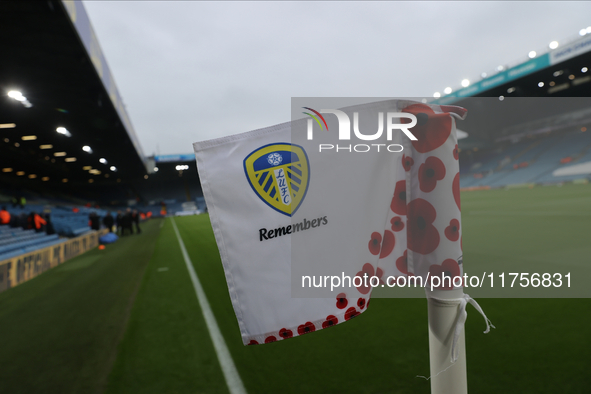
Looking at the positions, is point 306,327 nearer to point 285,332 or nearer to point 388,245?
point 285,332

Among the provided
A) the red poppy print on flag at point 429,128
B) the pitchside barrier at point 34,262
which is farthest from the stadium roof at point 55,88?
the red poppy print on flag at point 429,128

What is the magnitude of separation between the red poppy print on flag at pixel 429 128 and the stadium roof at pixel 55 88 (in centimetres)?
636

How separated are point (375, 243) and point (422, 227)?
196 millimetres

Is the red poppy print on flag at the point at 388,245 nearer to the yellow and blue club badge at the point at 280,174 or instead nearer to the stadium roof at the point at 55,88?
the yellow and blue club badge at the point at 280,174

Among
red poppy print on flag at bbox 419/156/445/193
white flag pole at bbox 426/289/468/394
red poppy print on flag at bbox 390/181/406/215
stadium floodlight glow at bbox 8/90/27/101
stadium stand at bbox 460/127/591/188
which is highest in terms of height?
stadium stand at bbox 460/127/591/188

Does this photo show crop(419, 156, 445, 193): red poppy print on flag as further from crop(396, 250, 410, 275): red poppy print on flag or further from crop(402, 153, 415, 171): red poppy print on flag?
crop(396, 250, 410, 275): red poppy print on flag

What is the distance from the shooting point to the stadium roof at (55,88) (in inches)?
213

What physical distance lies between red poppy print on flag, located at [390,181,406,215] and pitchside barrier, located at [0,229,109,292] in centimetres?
847

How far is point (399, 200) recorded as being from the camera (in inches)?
49.0

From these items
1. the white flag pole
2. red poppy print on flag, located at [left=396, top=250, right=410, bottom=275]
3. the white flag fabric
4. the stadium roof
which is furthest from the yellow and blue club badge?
the stadium roof

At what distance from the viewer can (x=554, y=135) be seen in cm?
4006

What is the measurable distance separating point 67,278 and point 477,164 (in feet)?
176

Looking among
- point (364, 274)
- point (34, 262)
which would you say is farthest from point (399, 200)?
point (34, 262)

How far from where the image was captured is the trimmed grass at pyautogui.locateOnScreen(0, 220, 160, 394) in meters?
2.86
